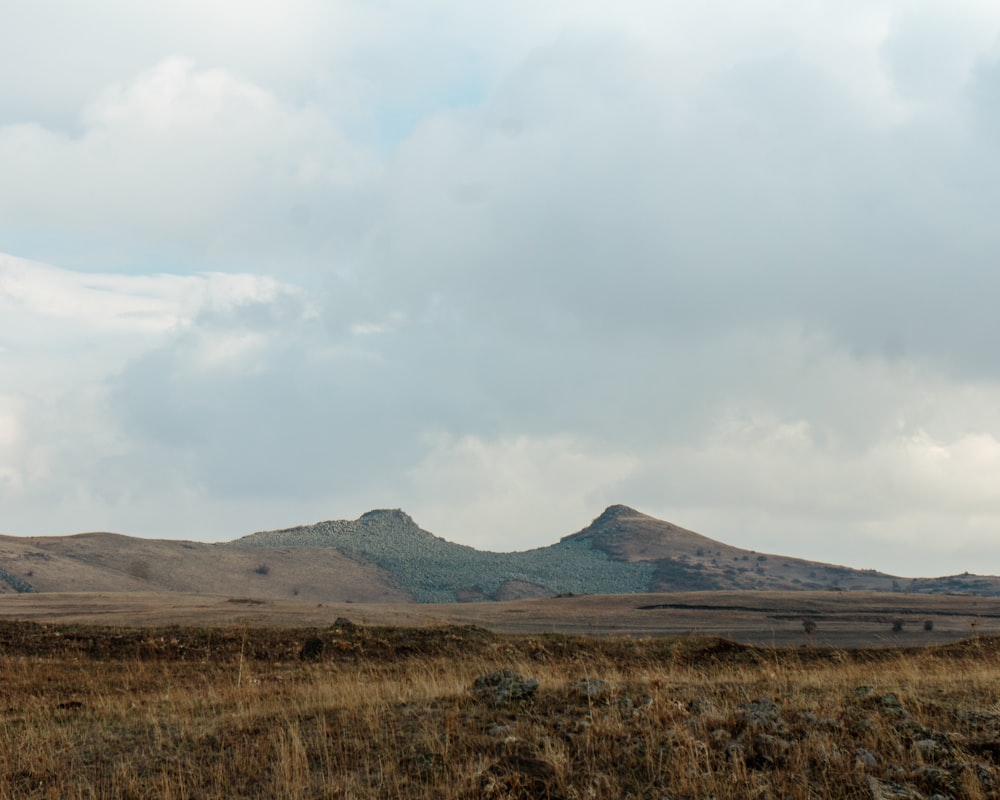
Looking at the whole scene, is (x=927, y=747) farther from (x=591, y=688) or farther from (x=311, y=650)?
(x=311, y=650)

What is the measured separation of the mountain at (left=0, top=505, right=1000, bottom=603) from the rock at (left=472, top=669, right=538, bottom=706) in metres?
84.3

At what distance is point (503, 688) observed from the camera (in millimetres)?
10250

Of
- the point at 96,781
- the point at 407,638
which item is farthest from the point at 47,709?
the point at 407,638

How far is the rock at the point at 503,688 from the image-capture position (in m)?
10.0

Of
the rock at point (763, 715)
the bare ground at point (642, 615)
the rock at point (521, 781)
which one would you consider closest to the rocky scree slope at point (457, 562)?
the bare ground at point (642, 615)

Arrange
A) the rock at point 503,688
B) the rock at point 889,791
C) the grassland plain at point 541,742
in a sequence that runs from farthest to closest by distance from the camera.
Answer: the rock at point 503,688, the grassland plain at point 541,742, the rock at point 889,791

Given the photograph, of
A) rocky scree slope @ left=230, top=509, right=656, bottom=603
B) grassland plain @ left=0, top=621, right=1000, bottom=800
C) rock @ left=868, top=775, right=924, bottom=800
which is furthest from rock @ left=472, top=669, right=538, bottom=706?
rocky scree slope @ left=230, top=509, right=656, bottom=603

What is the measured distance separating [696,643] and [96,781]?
2171cm

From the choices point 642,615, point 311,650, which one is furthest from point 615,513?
point 311,650

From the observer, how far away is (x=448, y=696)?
10.5 meters

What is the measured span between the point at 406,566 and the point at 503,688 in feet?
386

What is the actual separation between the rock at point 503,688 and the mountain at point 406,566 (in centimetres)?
8433

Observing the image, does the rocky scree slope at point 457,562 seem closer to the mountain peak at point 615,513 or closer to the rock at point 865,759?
the mountain peak at point 615,513

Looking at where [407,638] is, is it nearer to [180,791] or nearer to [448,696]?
[448,696]
